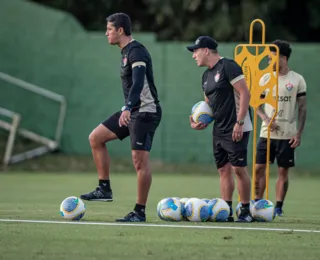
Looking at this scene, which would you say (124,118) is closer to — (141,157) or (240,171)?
(141,157)

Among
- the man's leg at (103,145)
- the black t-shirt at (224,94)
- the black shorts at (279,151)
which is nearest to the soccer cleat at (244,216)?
the black t-shirt at (224,94)

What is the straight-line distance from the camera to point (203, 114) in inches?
495

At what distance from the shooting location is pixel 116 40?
12.3 m

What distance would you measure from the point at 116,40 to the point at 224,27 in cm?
1733

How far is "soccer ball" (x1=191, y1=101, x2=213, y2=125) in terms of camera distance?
41.1 ft

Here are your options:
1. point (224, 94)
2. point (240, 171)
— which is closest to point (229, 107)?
point (224, 94)

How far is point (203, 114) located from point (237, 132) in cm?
50

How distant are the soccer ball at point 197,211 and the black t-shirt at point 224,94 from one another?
0.94 m

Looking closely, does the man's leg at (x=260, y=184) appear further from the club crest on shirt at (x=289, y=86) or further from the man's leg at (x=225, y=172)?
the man's leg at (x=225, y=172)

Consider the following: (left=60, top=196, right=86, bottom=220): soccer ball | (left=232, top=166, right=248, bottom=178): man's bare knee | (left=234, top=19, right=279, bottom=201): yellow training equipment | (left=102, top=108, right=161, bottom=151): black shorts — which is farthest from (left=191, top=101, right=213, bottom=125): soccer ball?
(left=60, top=196, right=86, bottom=220): soccer ball

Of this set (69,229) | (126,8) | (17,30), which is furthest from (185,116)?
(69,229)

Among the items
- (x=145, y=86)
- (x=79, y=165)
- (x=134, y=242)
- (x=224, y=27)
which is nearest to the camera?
(x=134, y=242)

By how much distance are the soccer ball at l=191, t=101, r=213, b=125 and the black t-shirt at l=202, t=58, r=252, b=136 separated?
6cm

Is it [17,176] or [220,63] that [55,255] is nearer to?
[220,63]
